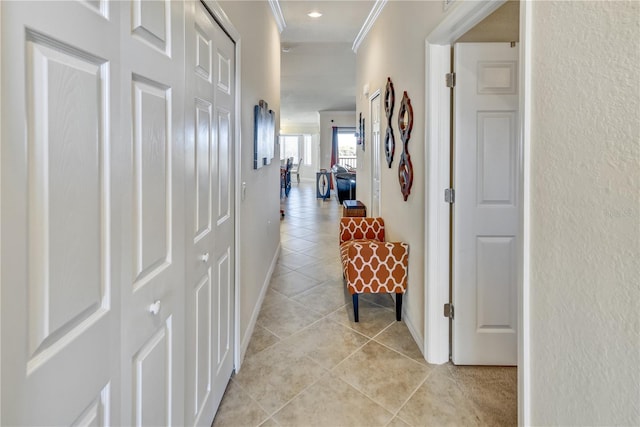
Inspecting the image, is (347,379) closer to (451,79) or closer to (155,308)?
(155,308)

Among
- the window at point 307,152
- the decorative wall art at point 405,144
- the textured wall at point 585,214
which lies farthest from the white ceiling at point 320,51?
the window at point 307,152

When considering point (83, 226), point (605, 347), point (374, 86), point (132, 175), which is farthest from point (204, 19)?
point (374, 86)

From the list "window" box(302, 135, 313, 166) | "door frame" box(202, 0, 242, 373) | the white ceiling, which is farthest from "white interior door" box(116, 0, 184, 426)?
"window" box(302, 135, 313, 166)

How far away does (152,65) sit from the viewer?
3.28 ft

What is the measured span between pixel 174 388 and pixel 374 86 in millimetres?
3724

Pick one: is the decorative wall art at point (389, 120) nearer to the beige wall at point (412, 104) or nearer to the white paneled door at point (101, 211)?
the beige wall at point (412, 104)

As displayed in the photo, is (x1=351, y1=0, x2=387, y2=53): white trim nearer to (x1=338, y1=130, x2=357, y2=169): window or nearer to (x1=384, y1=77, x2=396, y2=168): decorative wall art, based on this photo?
(x1=384, y1=77, x2=396, y2=168): decorative wall art

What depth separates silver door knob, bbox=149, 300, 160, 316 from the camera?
1.03m

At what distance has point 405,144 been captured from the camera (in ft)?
9.30

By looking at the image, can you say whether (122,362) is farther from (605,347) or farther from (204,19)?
(204,19)

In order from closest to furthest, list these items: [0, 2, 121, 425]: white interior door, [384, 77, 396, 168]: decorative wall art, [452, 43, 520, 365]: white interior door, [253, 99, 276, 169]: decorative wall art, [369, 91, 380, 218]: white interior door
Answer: [0, 2, 121, 425]: white interior door < [452, 43, 520, 365]: white interior door < [253, 99, 276, 169]: decorative wall art < [384, 77, 396, 168]: decorative wall art < [369, 91, 380, 218]: white interior door

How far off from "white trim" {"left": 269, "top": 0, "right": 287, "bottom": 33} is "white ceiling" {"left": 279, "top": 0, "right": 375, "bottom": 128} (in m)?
0.04

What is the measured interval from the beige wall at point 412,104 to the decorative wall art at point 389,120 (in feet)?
0.26

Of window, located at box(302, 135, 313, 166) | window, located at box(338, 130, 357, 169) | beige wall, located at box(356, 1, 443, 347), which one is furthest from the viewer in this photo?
window, located at box(302, 135, 313, 166)
